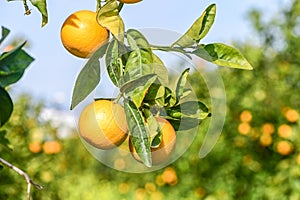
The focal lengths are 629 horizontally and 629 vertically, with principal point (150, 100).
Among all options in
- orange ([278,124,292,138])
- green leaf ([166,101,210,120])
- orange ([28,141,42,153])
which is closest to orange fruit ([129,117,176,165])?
green leaf ([166,101,210,120])

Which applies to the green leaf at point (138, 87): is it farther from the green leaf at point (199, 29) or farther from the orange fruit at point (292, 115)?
the orange fruit at point (292, 115)

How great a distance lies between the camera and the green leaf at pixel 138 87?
0.69 meters

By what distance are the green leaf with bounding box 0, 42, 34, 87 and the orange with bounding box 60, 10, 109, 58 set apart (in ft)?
0.32

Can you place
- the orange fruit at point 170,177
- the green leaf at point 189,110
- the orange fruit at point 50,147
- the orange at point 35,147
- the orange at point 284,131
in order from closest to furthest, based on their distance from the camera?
the green leaf at point 189,110, the orange at point 35,147, the orange fruit at point 50,147, the orange at point 284,131, the orange fruit at point 170,177

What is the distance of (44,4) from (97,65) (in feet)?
0.31

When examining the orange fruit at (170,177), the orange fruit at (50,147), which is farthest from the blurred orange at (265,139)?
the orange fruit at (50,147)

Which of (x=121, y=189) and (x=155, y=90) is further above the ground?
(x=155, y=90)

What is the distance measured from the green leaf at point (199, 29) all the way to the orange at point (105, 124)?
0.36ft

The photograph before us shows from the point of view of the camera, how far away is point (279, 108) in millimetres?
3562

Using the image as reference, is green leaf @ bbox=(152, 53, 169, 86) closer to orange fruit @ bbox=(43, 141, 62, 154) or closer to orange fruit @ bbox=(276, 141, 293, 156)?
orange fruit @ bbox=(43, 141, 62, 154)

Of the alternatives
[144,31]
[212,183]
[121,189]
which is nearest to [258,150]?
[212,183]

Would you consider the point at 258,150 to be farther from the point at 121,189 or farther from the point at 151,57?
the point at 151,57

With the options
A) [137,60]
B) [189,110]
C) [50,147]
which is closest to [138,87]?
[137,60]

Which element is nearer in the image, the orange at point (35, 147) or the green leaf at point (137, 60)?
the green leaf at point (137, 60)
